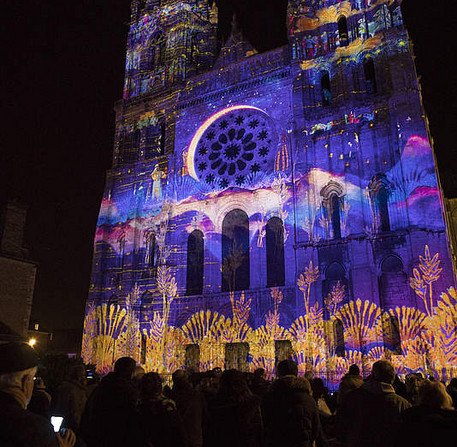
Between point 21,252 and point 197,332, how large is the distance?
13423 millimetres

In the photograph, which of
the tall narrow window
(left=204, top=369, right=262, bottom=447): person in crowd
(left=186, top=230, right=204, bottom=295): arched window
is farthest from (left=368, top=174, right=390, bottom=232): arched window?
(left=204, top=369, right=262, bottom=447): person in crowd

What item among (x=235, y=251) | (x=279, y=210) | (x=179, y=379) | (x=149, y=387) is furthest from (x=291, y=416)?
(x=235, y=251)

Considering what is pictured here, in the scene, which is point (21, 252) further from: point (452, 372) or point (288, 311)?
point (452, 372)

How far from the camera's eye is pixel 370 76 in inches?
1008

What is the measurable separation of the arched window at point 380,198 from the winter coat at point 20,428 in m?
21.2

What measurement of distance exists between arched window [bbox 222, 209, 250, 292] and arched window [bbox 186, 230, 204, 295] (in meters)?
1.63

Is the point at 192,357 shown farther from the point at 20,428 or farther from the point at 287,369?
the point at 20,428

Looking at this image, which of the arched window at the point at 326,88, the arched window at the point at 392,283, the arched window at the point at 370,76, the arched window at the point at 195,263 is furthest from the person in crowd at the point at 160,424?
the arched window at the point at 326,88

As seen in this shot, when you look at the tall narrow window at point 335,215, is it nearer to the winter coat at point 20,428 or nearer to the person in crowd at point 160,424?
the person in crowd at point 160,424

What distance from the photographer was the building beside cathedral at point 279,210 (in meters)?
20.2

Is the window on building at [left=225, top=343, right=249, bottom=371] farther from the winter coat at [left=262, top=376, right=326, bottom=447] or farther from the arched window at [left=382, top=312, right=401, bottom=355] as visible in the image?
the winter coat at [left=262, top=376, right=326, bottom=447]

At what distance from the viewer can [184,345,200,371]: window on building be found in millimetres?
24062

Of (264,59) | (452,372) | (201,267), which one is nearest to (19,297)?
(201,267)

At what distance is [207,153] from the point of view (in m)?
28.9
